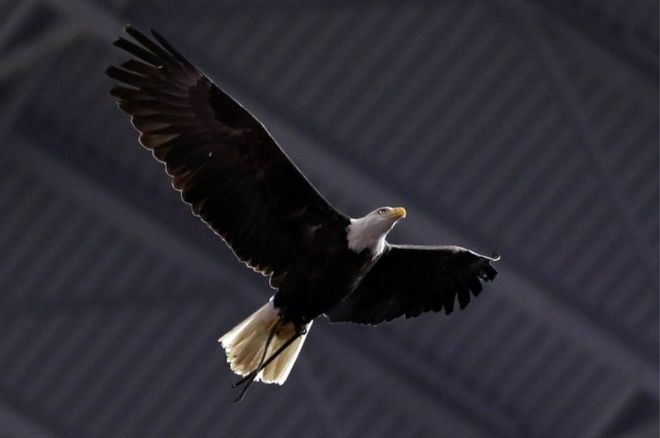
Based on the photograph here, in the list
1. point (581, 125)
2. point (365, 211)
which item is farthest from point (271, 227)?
point (581, 125)

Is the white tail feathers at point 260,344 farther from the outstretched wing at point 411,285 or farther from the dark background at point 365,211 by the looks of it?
the dark background at point 365,211

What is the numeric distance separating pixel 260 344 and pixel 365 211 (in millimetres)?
3368

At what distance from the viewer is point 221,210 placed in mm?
10227

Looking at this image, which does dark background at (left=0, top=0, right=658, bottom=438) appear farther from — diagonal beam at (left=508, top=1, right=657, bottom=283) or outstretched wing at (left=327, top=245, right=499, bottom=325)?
outstretched wing at (left=327, top=245, right=499, bottom=325)

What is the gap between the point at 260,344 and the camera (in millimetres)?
10711

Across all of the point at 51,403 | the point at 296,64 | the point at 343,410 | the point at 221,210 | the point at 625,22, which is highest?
the point at 625,22

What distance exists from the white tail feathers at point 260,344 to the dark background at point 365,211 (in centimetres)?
281

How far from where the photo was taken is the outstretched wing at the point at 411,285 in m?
10.7

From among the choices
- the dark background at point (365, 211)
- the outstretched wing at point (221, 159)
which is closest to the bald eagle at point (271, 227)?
the outstretched wing at point (221, 159)

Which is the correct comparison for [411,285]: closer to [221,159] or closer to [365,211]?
[221,159]

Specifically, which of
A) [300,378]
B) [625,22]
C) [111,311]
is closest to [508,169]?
[625,22]

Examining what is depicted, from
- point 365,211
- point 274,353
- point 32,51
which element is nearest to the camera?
point 274,353

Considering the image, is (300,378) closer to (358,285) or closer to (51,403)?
(51,403)

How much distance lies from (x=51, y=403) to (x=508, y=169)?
4.00m
